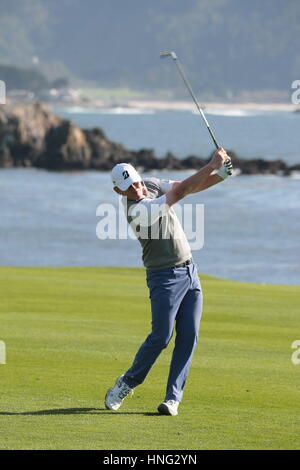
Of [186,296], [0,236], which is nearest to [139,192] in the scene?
[186,296]

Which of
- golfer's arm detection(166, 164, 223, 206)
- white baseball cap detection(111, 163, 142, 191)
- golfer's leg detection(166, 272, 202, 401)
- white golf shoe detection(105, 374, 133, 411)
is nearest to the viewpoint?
golfer's arm detection(166, 164, 223, 206)

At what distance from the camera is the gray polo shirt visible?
939cm

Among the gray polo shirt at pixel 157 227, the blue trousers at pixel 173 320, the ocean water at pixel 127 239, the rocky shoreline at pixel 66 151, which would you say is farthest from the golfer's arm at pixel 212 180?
the rocky shoreline at pixel 66 151

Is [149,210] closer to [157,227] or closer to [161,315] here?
[157,227]

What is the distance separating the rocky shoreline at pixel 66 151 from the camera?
94000mm

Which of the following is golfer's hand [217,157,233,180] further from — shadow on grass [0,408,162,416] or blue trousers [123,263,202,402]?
shadow on grass [0,408,162,416]

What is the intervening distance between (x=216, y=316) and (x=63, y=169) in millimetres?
81027

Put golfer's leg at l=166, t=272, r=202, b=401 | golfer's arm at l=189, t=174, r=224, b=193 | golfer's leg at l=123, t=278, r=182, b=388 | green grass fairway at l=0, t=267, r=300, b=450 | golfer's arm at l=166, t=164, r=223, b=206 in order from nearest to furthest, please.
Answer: green grass fairway at l=0, t=267, r=300, b=450, golfer's arm at l=166, t=164, r=223, b=206, golfer's arm at l=189, t=174, r=224, b=193, golfer's leg at l=123, t=278, r=182, b=388, golfer's leg at l=166, t=272, r=202, b=401

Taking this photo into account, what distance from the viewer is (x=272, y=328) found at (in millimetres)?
15414

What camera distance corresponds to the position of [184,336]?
9.84 metres

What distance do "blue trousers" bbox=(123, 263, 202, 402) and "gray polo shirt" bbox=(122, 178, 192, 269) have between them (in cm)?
9

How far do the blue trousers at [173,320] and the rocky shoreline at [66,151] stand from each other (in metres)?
82.6

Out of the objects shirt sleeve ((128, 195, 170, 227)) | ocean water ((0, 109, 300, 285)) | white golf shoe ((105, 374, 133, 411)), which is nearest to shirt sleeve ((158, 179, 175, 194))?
shirt sleeve ((128, 195, 170, 227))

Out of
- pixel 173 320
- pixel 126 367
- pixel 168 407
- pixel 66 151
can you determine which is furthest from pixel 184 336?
pixel 66 151
